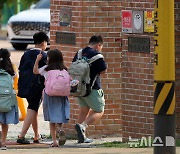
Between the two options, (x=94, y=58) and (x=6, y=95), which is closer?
(x=6, y=95)

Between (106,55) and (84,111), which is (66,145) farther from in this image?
(106,55)

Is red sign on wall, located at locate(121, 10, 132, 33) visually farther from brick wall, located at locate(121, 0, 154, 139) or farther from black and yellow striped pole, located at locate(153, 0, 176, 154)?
black and yellow striped pole, located at locate(153, 0, 176, 154)

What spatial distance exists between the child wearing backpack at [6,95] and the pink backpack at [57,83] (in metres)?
0.53

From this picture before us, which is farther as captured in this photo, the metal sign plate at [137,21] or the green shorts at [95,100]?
the green shorts at [95,100]

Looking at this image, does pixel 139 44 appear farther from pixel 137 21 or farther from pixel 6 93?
pixel 6 93

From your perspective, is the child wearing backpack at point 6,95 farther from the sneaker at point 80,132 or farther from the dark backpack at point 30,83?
the sneaker at point 80,132

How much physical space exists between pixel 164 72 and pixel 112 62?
4865 mm

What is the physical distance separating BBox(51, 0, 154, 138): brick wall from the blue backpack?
1.64 metres

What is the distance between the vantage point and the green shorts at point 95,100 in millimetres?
14086

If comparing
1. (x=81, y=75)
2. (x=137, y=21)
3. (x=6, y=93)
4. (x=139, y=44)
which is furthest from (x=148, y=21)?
(x=6, y=93)

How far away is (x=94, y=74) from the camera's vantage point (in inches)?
551

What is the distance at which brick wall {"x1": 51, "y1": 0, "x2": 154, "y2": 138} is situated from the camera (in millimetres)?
14008

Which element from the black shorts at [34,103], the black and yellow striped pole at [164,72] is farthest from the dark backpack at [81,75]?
the black and yellow striped pole at [164,72]

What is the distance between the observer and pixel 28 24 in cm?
3172
